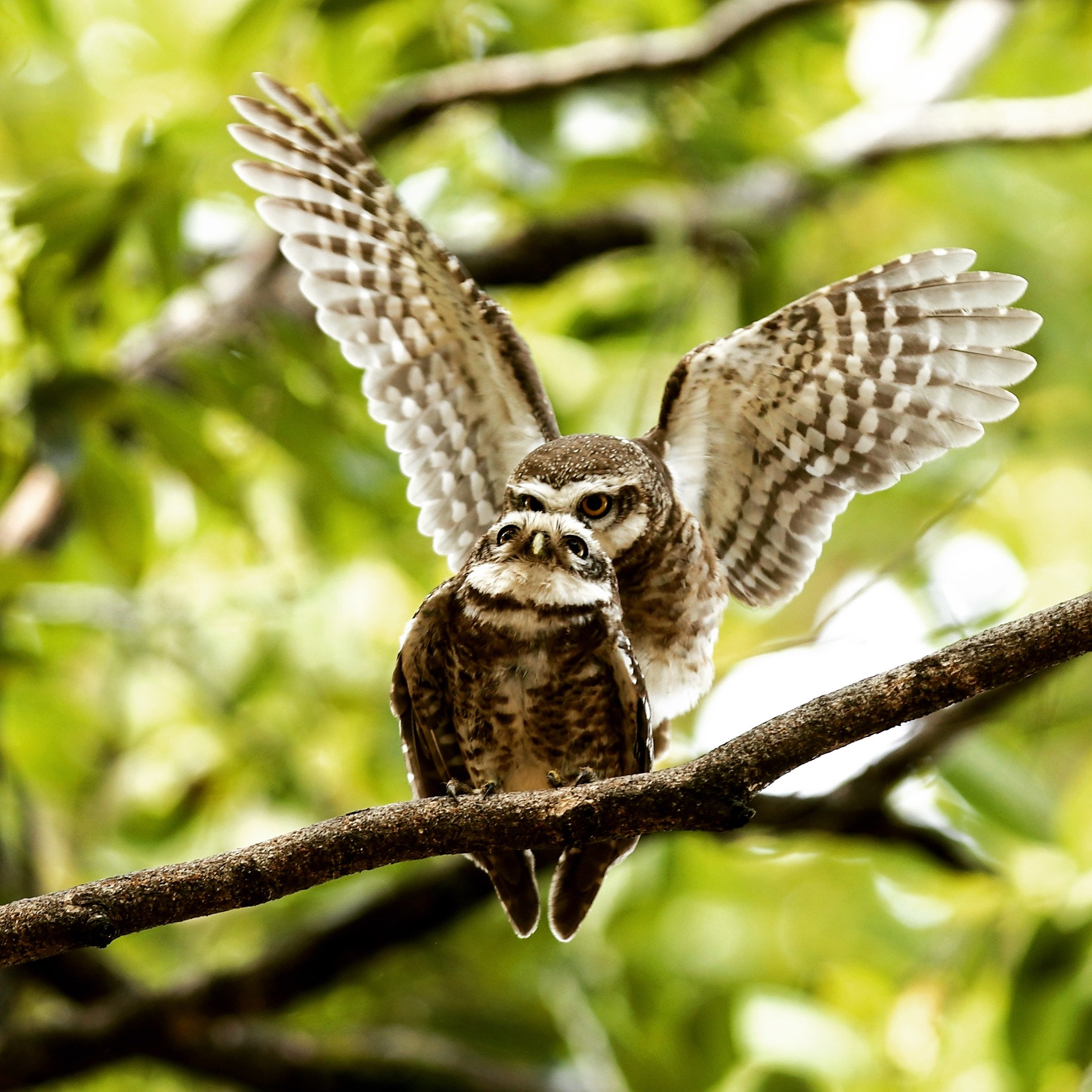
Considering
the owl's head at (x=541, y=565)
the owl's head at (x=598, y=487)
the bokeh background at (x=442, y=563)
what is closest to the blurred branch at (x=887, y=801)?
the bokeh background at (x=442, y=563)

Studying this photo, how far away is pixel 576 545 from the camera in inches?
82.4

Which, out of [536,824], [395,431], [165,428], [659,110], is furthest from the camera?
[659,110]

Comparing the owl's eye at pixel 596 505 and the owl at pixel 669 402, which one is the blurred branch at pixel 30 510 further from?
the owl's eye at pixel 596 505

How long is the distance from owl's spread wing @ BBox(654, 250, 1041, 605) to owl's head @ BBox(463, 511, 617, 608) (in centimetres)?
59

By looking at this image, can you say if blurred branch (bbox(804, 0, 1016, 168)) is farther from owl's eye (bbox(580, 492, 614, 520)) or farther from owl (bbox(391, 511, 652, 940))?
owl (bbox(391, 511, 652, 940))

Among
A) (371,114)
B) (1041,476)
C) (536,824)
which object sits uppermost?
(371,114)

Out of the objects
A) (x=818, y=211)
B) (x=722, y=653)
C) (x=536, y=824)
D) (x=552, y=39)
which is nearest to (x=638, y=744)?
(x=536, y=824)

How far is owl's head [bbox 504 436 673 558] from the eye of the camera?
7.81 feet

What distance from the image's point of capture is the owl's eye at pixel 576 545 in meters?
2.08

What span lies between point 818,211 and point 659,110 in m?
0.82

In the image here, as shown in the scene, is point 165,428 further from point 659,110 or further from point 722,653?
point 659,110

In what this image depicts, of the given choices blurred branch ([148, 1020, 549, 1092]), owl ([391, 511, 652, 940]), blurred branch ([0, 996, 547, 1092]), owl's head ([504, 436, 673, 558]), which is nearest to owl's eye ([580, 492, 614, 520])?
owl's head ([504, 436, 673, 558])

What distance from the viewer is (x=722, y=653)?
4.06m

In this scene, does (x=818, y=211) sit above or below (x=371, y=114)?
below
